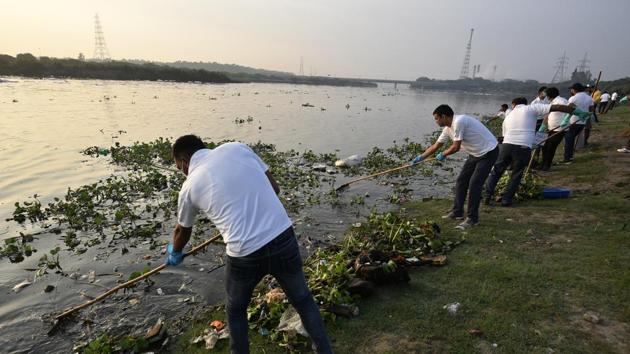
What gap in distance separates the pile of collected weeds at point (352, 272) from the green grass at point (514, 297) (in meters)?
0.15

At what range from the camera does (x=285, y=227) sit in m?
3.33

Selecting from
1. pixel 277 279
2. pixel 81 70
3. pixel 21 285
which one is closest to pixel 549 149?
pixel 277 279

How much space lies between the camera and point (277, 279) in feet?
11.4

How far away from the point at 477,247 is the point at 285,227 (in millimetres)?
4314

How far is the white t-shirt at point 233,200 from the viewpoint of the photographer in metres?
3.16

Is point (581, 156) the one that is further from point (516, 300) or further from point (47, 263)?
point (47, 263)

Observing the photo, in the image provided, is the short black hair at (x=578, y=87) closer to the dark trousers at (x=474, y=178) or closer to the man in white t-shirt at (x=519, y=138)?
the man in white t-shirt at (x=519, y=138)

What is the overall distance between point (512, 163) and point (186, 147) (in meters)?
7.11

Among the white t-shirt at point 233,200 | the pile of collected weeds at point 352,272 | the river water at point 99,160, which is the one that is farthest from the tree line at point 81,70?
the white t-shirt at point 233,200

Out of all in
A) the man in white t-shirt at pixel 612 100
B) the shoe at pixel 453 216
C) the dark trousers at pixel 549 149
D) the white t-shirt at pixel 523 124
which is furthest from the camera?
the man in white t-shirt at pixel 612 100

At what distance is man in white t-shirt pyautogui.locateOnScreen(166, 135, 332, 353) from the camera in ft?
10.4

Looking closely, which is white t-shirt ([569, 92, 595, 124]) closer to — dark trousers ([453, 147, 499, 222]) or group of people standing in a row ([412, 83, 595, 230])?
group of people standing in a row ([412, 83, 595, 230])

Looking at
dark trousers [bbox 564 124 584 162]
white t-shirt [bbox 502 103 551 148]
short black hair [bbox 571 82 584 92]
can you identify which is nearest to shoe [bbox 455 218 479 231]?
white t-shirt [bbox 502 103 551 148]

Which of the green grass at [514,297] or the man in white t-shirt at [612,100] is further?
the man in white t-shirt at [612,100]
